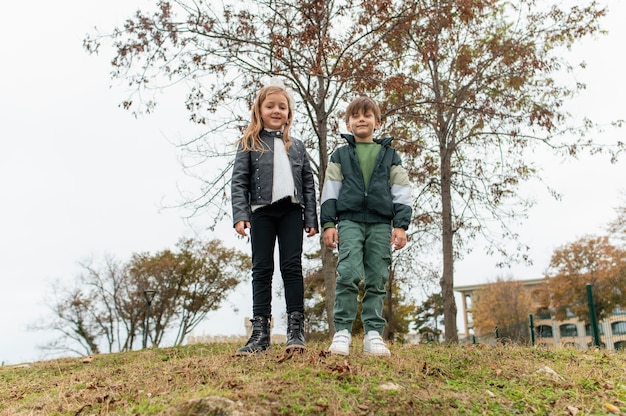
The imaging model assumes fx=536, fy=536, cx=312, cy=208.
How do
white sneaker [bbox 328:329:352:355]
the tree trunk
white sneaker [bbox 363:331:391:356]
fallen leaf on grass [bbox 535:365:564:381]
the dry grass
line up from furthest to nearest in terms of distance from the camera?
the tree trunk → white sneaker [bbox 363:331:391:356] → white sneaker [bbox 328:329:352:355] → fallen leaf on grass [bbox 535:365:564:381] → the dry grass

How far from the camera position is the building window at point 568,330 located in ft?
168

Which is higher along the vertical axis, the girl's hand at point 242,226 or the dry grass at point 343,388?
the girl's hand at point 242,226

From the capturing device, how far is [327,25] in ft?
24.3

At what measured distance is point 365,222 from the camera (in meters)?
4.41

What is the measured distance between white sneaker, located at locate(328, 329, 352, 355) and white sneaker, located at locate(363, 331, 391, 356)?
0.22m

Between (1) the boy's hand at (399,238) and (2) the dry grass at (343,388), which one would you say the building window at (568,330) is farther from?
(1) the boy's hand at (399,238)

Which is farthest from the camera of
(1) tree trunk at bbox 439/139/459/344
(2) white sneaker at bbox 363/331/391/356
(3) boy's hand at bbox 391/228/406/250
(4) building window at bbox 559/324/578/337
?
(4) building window at bbox 559/324/578/337

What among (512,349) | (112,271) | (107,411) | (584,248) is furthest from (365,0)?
(584,248)

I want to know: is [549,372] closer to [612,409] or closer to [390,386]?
[612,409]

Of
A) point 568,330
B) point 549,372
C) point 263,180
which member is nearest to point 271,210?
point 263,180

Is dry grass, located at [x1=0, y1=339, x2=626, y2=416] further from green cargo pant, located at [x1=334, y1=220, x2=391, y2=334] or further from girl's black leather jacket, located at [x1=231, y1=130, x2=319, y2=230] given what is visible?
girl's black leather jacket, located at [x1=231, y1=130, x2=319, y2=230]

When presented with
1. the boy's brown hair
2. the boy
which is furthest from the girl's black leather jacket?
the boy's brown hair

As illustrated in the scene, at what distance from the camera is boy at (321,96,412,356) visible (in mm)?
4281

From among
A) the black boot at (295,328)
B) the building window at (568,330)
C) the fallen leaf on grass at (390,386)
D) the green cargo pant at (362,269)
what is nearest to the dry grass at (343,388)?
the fallen leaf on grass at (390,386)
